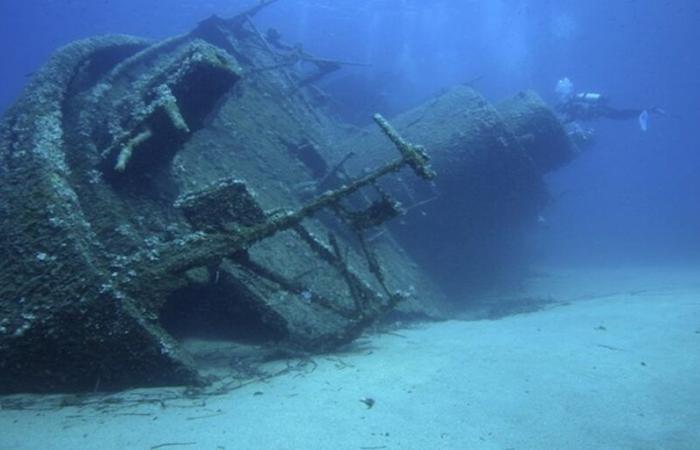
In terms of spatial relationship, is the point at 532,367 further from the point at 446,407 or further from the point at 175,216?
the point at 175,216

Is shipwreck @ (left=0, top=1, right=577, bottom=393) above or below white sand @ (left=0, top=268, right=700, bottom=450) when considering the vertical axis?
above

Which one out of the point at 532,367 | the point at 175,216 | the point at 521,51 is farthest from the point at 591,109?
the point at 521,51

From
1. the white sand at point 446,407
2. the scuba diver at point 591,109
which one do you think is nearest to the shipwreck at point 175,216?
the white sand at point 446,407

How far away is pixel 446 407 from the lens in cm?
347

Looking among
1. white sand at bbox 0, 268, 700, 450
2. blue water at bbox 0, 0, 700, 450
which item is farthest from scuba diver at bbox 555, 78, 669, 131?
white sand at bbox 0, 268, 700, 450

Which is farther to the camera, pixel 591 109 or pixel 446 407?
pixel 591 109

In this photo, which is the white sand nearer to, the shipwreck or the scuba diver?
the shipwreck

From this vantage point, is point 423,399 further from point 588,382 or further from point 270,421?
point 588,382

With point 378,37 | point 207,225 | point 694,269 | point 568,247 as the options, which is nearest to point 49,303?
point 207,225

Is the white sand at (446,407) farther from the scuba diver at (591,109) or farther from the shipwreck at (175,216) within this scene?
the scuba diver at (591,109)

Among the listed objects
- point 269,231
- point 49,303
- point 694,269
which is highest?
point 269,231

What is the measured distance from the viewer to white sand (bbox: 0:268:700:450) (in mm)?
2980

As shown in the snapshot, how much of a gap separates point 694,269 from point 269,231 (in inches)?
826

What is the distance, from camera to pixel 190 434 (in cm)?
297
